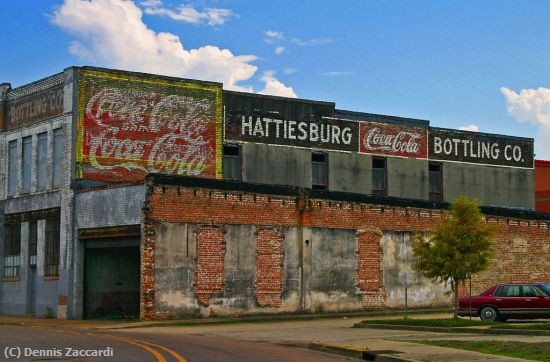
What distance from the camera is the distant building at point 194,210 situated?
1479 inches

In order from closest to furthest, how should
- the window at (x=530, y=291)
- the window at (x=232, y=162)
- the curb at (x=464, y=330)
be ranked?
the curb at (x=464, y=330)
the window at (x=530, y=291)
the window at (x=232, y=162)

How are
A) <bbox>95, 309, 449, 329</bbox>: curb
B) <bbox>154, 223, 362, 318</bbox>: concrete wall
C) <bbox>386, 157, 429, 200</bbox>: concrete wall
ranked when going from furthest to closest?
<bbox>386, 157, 429, 200</bbox>: concrete wall, <bbox>154, 223, 362, 318</bbox>: concrete wall, <bbox>95, 309, 449, 329</bbox>: curb

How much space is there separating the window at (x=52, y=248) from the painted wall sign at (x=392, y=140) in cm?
1887

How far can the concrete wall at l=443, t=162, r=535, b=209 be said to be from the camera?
56156 mm

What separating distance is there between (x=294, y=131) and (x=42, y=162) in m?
14.0

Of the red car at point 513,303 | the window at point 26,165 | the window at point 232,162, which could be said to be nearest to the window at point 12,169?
the window at point 26,165

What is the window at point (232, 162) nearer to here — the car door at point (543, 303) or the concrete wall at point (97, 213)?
the concrete wall at point (97, 213)

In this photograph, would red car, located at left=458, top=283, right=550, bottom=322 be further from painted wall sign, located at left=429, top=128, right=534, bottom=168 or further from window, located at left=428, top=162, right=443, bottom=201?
painted wall sign, located at left=429, top=128, right=534, bottom=168

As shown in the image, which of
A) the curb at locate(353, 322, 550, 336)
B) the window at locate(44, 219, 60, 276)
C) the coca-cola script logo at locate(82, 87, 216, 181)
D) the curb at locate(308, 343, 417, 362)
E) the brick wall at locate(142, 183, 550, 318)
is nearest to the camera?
the curb at locate(308, 343, 417, 362)

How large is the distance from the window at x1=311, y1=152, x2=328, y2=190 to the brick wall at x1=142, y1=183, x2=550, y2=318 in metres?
7.55

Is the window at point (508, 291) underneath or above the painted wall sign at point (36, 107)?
underneath

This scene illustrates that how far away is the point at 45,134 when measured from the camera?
43.8m

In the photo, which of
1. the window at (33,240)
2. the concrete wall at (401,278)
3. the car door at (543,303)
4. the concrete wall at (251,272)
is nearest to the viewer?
the car door at (543,303)

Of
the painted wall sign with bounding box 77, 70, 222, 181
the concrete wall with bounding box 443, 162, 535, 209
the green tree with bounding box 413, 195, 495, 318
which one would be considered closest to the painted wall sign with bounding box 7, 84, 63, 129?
the painted wall sign with bounding box 77, 70, 222, 181
